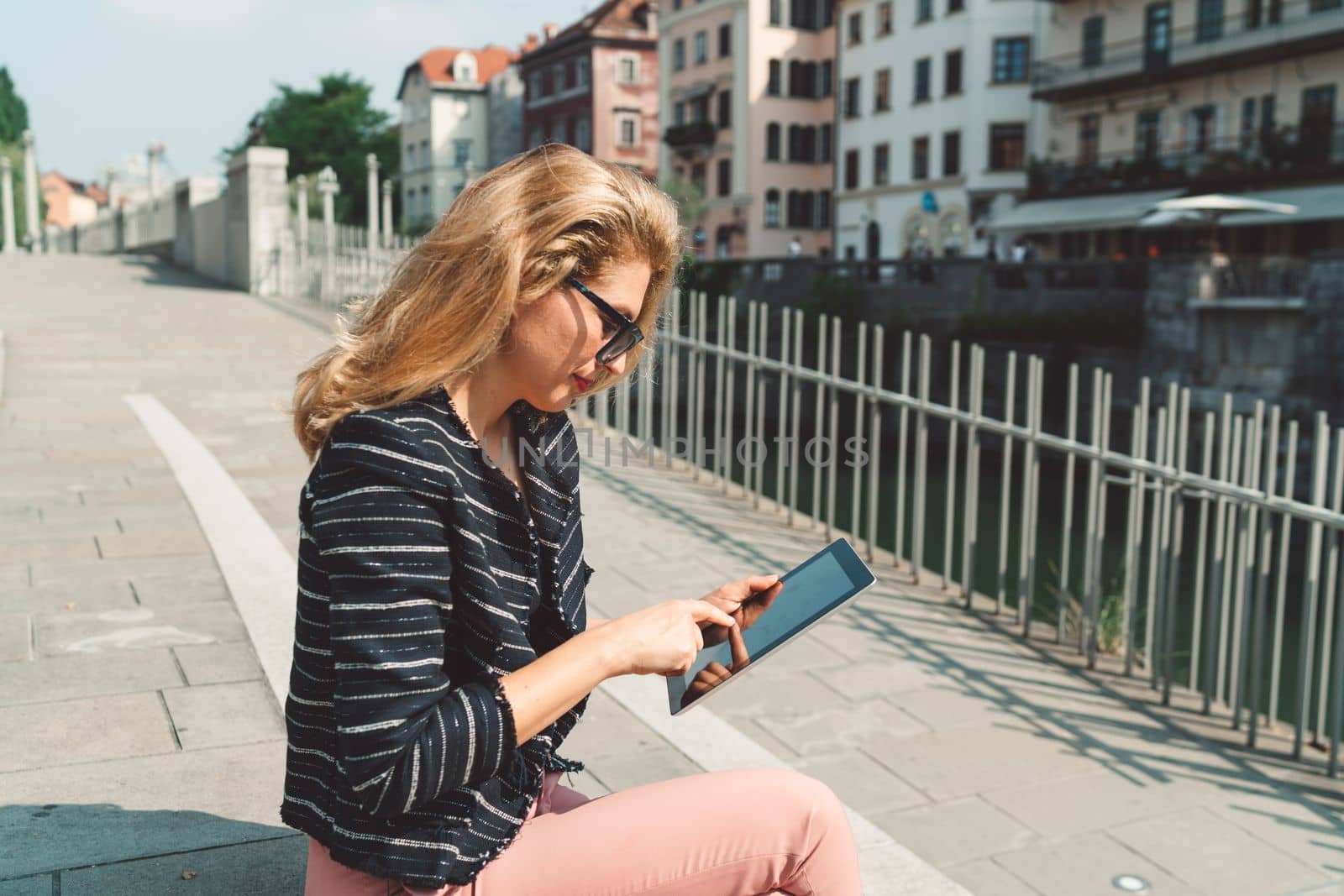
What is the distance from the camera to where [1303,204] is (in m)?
27.9

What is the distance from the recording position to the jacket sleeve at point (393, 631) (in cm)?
151

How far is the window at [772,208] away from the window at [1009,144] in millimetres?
11069

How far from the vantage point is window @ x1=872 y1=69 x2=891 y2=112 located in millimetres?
44812

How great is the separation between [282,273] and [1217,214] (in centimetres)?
1784

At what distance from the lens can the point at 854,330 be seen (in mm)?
26531

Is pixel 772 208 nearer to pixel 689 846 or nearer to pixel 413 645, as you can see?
pixel 689 846

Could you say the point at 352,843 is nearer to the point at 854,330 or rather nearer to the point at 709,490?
the point at 709,490

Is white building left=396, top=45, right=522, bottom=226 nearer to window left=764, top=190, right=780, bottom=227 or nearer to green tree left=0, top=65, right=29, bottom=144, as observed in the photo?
window left=764, top=190, right=780, bottom=227

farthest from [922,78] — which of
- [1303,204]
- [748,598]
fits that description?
[748,598]

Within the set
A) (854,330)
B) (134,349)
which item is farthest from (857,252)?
(134,349)

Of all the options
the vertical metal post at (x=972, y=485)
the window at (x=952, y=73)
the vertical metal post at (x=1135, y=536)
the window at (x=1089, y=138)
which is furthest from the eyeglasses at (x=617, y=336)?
the window at (x=952, y=73)

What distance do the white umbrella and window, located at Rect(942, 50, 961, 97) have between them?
15855mm

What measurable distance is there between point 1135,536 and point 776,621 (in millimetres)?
4153

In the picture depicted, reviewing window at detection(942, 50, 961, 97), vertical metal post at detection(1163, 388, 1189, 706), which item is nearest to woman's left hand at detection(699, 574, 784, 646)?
vertical metal post at detection(1163, 388, 1189, 706)
